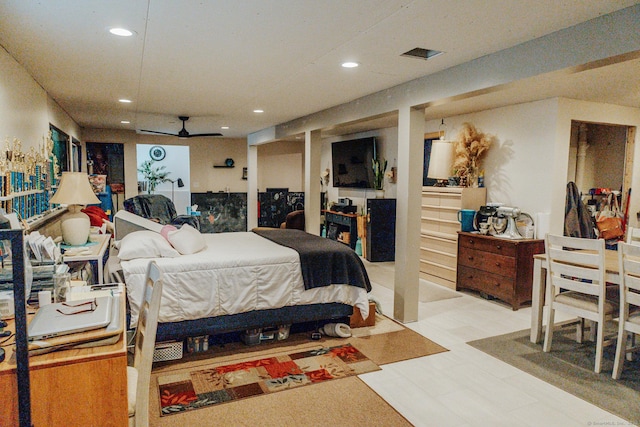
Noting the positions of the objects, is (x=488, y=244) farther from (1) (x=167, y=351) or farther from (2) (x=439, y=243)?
(1) (x=167, y=351)

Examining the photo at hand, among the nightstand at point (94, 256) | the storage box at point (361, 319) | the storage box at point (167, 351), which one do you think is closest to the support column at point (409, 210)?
the storage box at point (361, 319)

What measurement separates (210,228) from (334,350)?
6.59 metres

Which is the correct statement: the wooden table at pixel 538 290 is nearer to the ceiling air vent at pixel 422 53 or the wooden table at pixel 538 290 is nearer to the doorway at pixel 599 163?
the ceiling air vent at pixel 422 53

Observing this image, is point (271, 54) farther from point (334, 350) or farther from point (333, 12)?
point (334, 350)

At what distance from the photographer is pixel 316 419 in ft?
7.81

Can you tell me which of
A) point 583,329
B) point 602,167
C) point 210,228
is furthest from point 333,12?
point 210,228

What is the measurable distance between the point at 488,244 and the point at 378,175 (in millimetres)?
2885

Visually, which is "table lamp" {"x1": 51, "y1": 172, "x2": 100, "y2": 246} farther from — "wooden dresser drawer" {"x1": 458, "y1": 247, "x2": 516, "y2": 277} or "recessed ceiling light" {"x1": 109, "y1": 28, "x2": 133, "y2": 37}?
"wooden dresser drawer" {"x1": 458, "y1": 247, "x2": 516, "y2": 277}

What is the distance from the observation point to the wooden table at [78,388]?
135cm

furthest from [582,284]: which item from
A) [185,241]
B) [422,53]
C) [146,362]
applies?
[185,241]

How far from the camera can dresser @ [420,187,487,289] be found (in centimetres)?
511

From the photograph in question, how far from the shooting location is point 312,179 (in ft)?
19.5

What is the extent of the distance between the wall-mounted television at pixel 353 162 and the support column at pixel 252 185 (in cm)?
167

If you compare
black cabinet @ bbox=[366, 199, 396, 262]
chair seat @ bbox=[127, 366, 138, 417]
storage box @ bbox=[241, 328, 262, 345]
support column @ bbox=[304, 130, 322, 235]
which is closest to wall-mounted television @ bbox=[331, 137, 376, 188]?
black cabinet @ bbox=[366, 199, 396, 262]
